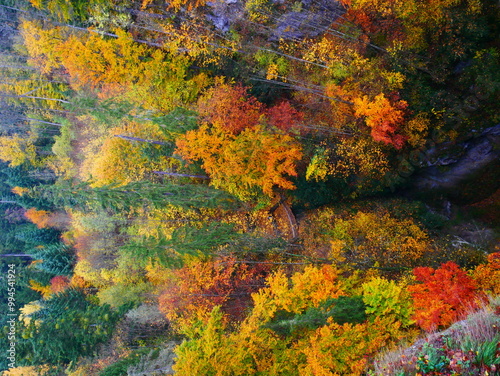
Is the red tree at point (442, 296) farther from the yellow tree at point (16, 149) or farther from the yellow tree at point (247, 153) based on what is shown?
the yellow tree at point (16, 149)

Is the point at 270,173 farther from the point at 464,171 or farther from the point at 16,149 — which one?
the point at 16,149

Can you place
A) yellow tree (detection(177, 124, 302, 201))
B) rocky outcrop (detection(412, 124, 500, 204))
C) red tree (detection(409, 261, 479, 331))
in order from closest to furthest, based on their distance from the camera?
red tree (detection(409, 261, 479, 331)), rocky outcrop (detection(412, 124, 500, 204)), yellow tree (detection(177, 124, 302, 201))

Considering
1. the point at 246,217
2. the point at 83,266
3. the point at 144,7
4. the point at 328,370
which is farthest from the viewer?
the point at 83,266

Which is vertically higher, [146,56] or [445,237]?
[146,56]

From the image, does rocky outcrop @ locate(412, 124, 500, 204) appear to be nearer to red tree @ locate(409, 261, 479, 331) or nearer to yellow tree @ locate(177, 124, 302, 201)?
red tree @ locate(409, 261, 479, 331)

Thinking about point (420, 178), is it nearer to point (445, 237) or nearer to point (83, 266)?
point (445, 237)

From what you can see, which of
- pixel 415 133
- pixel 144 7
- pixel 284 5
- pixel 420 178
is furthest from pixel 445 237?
pixel 144 7

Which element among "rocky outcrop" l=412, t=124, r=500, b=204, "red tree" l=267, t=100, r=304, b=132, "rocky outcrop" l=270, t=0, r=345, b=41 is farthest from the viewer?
"red tree" l=267, t=100, r=304, b=132

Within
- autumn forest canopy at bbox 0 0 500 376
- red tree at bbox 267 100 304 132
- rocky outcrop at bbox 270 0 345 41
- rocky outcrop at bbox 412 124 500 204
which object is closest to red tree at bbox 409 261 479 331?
autumn forest canopy at bbox 0 0 500 376

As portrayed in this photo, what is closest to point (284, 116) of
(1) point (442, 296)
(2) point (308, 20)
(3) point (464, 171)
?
(2) point (308, 20)
